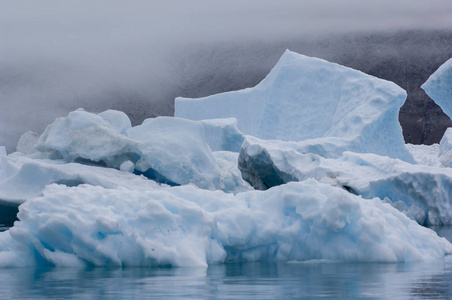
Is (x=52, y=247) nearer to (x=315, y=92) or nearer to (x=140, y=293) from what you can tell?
(x=140, y=293)

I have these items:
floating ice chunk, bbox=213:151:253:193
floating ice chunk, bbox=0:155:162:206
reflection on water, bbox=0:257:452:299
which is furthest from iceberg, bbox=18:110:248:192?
reflection on water, bbox=0:257:452:299

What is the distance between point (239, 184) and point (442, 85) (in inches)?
266

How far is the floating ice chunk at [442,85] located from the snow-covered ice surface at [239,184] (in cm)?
154

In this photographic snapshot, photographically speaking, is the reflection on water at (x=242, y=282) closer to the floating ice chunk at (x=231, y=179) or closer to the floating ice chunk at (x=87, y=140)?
the floating ice chunk at (x=87, y=140)

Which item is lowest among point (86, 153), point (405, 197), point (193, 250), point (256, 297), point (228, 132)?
point (256, 297)

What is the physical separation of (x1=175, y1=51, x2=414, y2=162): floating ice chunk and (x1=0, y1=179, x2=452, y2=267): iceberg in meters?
8.95

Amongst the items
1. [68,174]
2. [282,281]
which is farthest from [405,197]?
[282,281]

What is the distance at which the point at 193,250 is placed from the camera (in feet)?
18.4

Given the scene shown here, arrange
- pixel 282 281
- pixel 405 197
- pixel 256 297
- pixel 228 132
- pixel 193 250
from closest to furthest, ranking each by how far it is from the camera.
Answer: pixel 256 297 → pixel 282 281 → pixel 193 250 → pixel 405 197 → pixel 228 132

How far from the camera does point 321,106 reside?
56.0 ft

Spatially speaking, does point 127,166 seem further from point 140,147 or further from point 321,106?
point 321,106

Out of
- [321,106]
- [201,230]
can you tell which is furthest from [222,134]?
[201,230]

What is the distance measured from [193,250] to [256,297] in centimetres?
171

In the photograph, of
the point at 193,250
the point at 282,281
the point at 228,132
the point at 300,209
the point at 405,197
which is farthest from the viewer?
the point at 228,132
